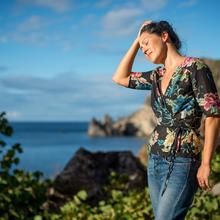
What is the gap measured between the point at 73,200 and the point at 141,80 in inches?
186

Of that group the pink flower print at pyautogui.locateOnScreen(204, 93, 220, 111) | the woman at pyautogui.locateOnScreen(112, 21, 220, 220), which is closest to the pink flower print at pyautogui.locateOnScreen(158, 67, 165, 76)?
the woman at pyautogui.locateOnScreen(112, 21, 220, 220)

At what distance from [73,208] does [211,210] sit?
204 cm

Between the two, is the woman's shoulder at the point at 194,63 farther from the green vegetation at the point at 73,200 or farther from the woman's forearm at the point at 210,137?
the green vegetation at the point at 73,200

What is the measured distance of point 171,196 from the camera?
176 inches

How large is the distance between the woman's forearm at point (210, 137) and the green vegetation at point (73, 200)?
307 centimetres

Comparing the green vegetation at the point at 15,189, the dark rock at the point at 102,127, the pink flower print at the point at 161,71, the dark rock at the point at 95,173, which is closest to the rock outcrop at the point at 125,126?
the dark rock at the point at 102,127

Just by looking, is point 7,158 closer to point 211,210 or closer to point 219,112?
point 211,210

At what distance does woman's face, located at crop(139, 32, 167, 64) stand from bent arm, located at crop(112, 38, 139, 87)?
34cm

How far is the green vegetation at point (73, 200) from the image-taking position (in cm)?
777

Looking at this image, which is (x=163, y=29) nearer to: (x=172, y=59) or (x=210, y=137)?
(x=172, y=59)

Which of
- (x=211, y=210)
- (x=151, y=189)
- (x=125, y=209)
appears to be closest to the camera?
(x=151, y=189)

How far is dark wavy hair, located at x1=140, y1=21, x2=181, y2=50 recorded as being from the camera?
4.71m

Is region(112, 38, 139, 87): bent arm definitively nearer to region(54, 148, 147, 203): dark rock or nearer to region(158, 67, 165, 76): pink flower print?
region(158, 67, 165, 76): pink flower print

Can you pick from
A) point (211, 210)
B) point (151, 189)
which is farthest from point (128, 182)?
point (151, 189)
